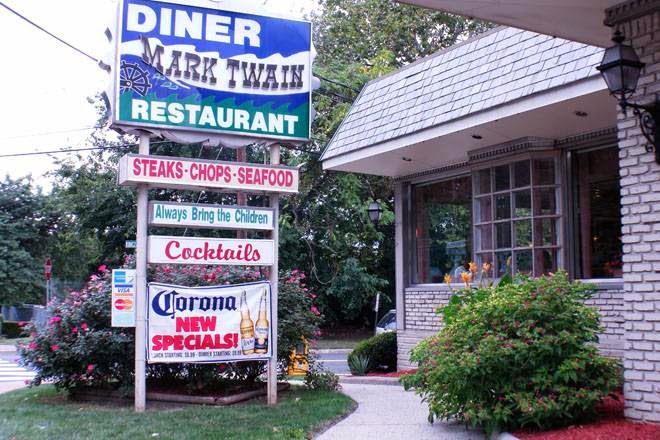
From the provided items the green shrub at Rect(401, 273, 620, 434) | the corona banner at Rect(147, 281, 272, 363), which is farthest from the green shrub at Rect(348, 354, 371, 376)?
the green shrub at Rect(401, 273, 620, 434)

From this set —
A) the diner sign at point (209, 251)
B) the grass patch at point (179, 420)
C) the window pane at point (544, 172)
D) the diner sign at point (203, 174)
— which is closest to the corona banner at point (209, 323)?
the diner sign at point (209, 251)

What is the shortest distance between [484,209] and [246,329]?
491 cm

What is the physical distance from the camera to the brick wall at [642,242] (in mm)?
6996

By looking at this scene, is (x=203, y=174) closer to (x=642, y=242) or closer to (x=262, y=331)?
(x=262, y=331)

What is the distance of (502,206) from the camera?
12.8 meters

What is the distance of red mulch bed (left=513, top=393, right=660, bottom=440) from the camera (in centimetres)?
652

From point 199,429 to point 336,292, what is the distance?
80.5 feet

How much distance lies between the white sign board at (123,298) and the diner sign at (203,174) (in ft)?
4.11

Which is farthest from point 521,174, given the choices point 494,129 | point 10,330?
point 10,330

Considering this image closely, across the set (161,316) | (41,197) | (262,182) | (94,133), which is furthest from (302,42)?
(41,197)

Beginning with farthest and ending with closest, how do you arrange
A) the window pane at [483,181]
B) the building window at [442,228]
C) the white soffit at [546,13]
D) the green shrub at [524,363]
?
the building window at [442,228] → the window pane at [483,181] → the white soffit at [546,13] → the green shrub at [524,363]

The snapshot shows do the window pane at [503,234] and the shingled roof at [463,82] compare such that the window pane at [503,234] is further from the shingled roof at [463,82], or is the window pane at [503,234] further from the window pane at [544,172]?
the shingled roof at [463,82]

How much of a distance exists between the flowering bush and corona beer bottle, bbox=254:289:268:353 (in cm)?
65

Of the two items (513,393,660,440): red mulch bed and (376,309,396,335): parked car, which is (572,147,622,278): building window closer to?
(513,393,660,440): red mulch bed
